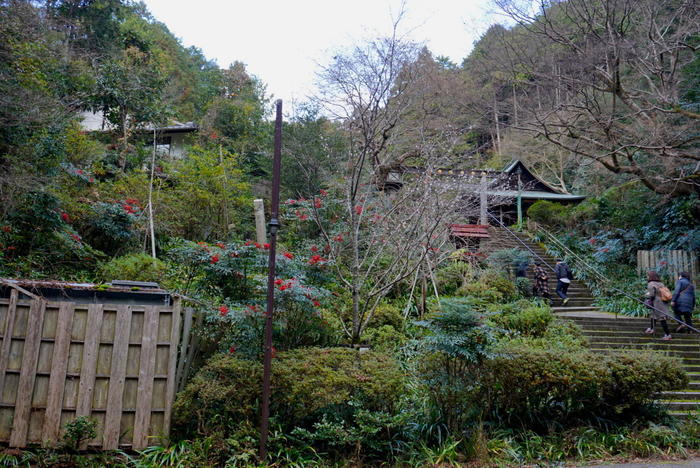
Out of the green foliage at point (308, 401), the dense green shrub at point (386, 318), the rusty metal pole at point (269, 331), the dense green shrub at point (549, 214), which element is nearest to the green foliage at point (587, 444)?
the green foliage at point (308, 401)

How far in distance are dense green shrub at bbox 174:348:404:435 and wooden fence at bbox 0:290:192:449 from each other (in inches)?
14.8

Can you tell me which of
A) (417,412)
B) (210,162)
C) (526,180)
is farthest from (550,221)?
(417,412)

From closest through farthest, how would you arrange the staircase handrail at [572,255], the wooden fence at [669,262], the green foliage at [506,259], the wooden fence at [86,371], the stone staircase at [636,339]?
1. the wooden fence at [86,371]
2. the stone staircase at [636,339]
3. the wooden fence at [669,262]
4. the green foliage at [506,259]
5. the staircase handrail at [572,255]

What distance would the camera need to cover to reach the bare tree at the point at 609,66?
10375 mm

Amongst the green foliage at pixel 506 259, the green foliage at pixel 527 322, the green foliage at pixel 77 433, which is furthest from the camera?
the green foliage at pixel 506 259

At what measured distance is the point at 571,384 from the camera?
19.2ft

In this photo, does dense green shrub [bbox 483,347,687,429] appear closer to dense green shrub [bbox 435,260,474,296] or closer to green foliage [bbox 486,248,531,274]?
dense green shrub [bbox 435,260,474,296]

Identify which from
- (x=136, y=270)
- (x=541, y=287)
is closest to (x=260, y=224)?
(x=136, y=270)

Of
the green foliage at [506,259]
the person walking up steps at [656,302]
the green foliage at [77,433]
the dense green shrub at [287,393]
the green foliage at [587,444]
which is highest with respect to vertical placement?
the green foliage at [506,259]

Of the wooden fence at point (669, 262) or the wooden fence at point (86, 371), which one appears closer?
the wooden fence at point (86, 371)

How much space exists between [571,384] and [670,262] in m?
9.99

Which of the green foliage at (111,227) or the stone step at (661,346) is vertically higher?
the green foliage at (111,227)

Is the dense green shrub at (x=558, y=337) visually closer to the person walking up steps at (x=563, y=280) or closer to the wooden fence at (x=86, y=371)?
the person walking up steps at (x=563, y=280)

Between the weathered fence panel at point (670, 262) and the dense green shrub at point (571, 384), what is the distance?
8.25 meters
